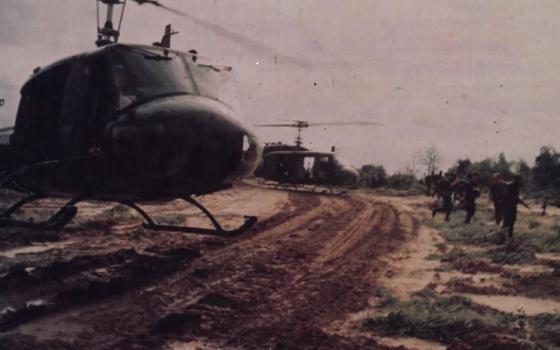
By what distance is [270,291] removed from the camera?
22.5 ft

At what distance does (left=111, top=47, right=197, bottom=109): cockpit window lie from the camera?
629cm

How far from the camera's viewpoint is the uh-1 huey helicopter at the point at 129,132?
18.9ft

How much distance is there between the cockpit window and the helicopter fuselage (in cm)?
1

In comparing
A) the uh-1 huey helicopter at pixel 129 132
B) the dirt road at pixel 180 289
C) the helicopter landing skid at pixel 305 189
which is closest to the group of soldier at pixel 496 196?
the dirt road at pixel 180 289

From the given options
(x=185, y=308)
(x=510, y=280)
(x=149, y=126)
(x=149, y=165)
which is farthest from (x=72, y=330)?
(x=510, y=280)

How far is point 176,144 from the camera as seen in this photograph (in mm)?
5715

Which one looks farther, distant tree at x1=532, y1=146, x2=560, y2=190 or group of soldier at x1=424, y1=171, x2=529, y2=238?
distant tree at x1=532, y1=146, x2=560, y2=190

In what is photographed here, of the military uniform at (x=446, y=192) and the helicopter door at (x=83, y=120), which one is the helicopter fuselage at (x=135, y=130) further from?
the military uniform at (x=446, y=192)

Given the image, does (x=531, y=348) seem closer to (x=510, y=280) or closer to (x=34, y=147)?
(x=510, y=280)

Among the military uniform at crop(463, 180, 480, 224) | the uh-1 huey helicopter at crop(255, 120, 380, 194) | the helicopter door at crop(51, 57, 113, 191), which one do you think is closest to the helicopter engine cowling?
the helicopter door at crop(51, 57, 113, 191)

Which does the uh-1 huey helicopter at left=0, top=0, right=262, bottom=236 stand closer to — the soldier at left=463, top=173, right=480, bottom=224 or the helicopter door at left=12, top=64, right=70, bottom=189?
the helicopter door at left=12, top=64, right=70, bottom=189

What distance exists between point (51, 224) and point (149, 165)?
6.17 ft

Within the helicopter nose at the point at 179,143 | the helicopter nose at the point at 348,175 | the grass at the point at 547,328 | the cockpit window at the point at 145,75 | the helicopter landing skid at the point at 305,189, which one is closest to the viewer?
the grass at the point at 547,328

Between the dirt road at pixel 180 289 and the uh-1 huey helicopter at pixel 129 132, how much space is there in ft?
3.54
